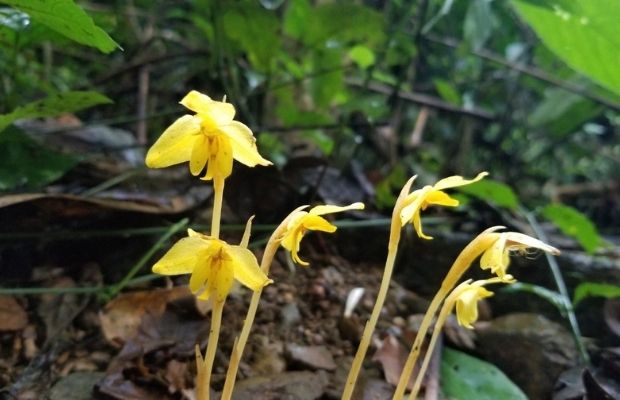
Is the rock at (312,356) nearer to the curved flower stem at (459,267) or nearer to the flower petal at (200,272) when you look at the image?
the curved flower stem at (459,267)

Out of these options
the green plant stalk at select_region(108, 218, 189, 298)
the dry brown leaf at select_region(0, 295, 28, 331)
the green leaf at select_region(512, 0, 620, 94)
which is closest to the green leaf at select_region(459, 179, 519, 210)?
the green leaf at select_region(512, 0, 620, 94)

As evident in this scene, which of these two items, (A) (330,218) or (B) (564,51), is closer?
(B) (564,51)

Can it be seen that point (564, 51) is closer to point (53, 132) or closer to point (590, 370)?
point (590, 370)

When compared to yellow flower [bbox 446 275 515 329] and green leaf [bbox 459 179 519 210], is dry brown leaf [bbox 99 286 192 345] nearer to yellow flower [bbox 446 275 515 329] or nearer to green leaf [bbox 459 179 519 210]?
yellow flower [bbox 446 275 515 329]

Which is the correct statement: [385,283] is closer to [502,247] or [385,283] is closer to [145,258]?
[502,247]

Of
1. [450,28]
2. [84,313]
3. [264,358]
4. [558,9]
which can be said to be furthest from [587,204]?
[84,313]

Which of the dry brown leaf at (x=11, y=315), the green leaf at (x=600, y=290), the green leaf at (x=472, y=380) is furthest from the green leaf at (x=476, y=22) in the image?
the dry brown leaf at (x=11, y=315)

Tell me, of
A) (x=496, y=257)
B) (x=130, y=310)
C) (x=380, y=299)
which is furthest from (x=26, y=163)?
(x=496, y=257)

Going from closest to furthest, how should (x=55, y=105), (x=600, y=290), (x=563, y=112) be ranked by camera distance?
(x=55, y=105) < (x=600, y=290) < (x=563, y=112)
